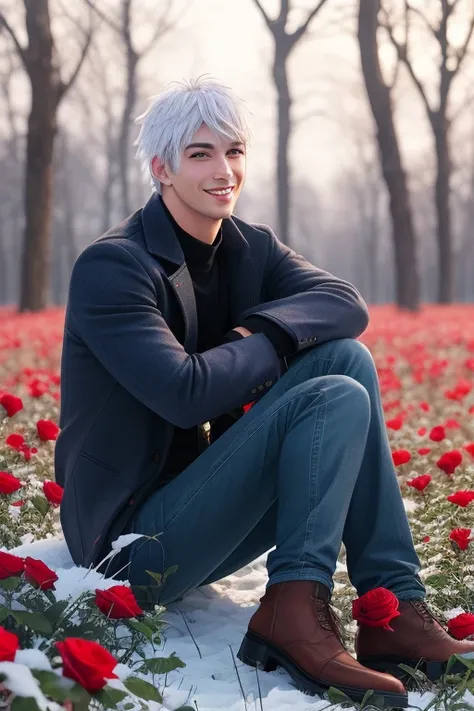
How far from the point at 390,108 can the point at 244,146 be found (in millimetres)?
11718

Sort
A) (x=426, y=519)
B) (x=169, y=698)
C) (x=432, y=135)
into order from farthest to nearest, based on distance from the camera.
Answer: (x=432, y=135)
(x=426, y=519)
(x=169, y=698)

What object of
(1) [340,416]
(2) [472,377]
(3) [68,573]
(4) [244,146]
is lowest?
(2) [472,377]

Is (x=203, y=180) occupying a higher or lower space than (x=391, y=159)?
lower

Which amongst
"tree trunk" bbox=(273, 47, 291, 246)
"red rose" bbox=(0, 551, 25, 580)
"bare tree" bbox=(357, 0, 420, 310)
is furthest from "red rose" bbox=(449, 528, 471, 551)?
"tree trunk" bbox=(273, 47, 291, 246)

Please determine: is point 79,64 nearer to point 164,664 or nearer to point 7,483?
point 7,483

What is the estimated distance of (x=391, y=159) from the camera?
14609mm

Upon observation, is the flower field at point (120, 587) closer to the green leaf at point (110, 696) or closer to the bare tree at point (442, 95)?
the green leaf at point (110, 696)

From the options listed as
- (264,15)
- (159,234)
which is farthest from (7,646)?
(264,15)

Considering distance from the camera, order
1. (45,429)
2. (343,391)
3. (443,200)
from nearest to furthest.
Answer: (343,391) < (45,429) < (443,200)

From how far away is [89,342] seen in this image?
9.12 feet

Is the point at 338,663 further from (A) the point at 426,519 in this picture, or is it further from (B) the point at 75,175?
(B) the point at 75,175

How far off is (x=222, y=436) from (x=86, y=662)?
109 cm

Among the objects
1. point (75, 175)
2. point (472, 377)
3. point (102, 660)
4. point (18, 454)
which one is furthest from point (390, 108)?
point (75, 175)

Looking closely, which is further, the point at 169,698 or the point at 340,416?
the point at 340,416
